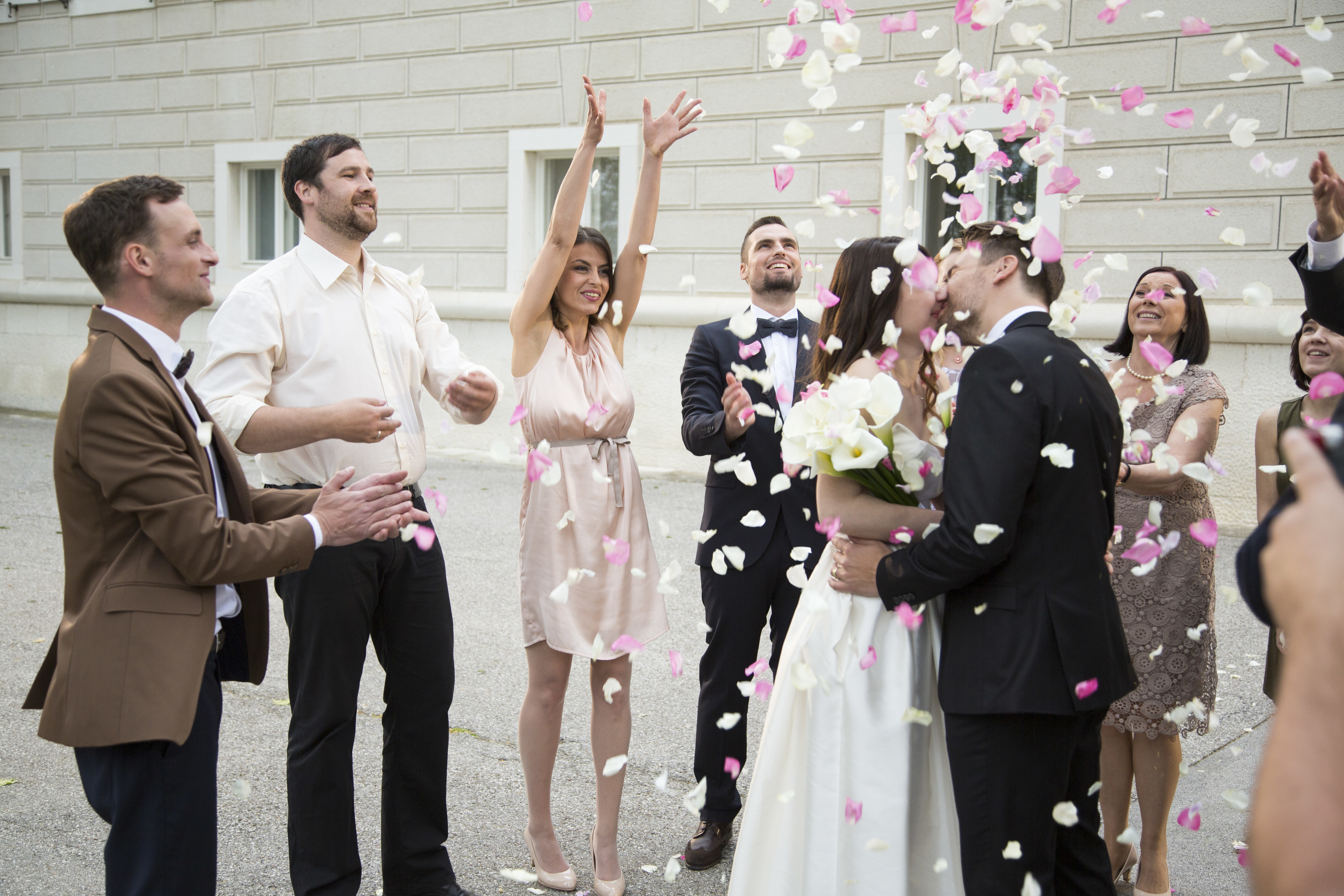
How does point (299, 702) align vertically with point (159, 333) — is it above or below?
below

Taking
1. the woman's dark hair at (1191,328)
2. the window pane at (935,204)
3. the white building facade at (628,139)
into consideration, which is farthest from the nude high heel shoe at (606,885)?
the window pane at (935,204)

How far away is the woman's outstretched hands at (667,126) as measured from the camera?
3.70m

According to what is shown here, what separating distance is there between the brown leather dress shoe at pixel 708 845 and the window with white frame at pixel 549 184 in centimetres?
905

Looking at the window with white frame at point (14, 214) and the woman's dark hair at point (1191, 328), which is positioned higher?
the window with white frame at point (14, 214)

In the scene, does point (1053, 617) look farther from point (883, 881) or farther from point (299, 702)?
point (299, 702)

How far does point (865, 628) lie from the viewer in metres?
2.83

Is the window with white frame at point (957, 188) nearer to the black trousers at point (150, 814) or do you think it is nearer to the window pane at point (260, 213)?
the black trousers at point (150, 814)

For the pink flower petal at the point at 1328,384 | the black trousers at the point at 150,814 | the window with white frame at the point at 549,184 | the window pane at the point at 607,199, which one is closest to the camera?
the pink flower petal at the point at 1328,384

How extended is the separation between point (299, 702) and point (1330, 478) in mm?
2889

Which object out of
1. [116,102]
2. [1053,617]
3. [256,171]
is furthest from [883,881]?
[116,102]

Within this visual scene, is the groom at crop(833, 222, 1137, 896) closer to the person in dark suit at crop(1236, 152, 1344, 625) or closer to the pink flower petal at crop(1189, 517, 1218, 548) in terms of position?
the pink flower petal at crop(1189, 517, 1218, 548)

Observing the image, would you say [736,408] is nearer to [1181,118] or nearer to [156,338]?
[1181,118]

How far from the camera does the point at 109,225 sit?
2598mm

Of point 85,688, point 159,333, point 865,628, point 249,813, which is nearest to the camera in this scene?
point 85,688
